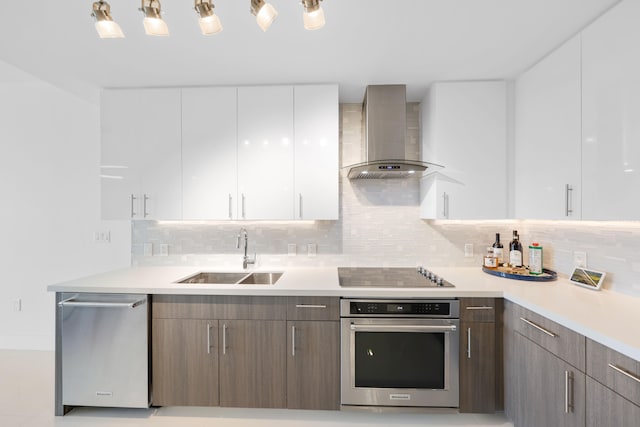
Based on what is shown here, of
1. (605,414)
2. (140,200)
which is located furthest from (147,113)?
(605,414)

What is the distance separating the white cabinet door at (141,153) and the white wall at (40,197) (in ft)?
2.22

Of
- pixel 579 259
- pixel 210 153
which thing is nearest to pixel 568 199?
pixel 579 259

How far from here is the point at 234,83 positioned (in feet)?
7.32

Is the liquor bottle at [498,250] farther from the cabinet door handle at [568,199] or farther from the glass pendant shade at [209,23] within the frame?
the glass pendant shade at [209,23]

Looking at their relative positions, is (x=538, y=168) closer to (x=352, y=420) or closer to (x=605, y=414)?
(x=605, y=414)

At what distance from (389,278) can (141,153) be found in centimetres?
222

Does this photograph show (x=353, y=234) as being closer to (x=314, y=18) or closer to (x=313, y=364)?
(x=313, y=364)

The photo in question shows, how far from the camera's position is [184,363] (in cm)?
189

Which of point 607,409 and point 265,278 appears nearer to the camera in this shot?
point 607,409

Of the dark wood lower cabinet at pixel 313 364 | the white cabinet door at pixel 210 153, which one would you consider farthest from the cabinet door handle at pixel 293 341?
the white cabinet door at pixel 210 153

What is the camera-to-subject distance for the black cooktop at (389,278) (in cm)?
203

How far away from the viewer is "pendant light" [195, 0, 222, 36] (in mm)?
1163

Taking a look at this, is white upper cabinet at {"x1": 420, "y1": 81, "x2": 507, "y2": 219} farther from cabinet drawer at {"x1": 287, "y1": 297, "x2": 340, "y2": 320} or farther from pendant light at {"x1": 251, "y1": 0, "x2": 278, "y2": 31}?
pendant light at {"x1": 251, "y1": 0, "x2": 278, "y2": 31}

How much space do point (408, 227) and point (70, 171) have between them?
10.7 feet
